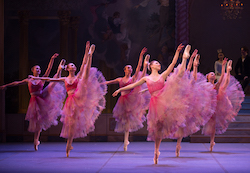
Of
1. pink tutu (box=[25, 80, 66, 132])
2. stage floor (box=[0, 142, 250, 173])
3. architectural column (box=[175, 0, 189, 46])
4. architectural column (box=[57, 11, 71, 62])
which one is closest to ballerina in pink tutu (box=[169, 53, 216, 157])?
stage floor (box=[0, 142, 250, 173])

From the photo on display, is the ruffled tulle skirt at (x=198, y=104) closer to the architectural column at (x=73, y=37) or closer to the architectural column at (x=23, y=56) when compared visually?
the architectural column at (x=73, y=37)

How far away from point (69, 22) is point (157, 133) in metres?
7.55

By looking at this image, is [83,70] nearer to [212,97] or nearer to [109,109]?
[212,97]

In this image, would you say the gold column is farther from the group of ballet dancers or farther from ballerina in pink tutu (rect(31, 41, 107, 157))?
ballerina in pink tutu (rect(31, 41, 107, 157))

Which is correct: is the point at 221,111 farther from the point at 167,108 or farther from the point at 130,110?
the point at 167,108

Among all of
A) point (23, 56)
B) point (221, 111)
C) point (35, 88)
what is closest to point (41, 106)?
point (35, 88)

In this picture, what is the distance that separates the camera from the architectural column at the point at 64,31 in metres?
12.5

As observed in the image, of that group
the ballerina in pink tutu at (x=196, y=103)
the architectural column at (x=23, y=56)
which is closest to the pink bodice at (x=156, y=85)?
the ballerina in pink tutu at (x=196, y=103)

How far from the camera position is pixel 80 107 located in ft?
21.9

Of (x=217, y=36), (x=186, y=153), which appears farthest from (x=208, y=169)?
(x=217, y=36)

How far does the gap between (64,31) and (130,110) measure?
5727 mm

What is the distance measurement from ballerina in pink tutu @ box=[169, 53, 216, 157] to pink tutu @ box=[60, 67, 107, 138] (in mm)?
1498

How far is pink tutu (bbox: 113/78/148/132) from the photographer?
7734 mm

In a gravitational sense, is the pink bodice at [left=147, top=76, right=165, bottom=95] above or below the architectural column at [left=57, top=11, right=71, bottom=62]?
below
